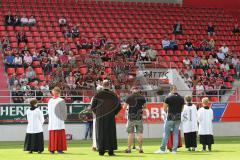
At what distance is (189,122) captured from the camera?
886 inches

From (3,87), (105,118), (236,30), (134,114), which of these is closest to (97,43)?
(3,87)

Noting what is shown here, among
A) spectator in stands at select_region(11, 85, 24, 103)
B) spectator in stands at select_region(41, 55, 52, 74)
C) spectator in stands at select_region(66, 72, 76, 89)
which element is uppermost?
spectator in stands at select_region(41, 55, 52, 74)

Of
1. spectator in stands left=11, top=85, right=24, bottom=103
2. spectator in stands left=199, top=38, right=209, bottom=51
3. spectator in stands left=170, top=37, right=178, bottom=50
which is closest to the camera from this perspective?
spectator in stands left=11, top=85, right=24, bottom=103

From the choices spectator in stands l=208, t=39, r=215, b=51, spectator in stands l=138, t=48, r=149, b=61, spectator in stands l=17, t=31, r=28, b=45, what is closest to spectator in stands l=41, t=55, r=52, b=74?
spectator in stands l=17, t=31, r=28, b=45

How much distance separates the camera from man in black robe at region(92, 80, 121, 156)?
63.5 feet

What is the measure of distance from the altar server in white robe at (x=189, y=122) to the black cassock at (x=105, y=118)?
3634 mm

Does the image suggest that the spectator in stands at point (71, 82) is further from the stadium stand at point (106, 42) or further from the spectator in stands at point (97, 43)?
the spectator in stands at point (97, 43)

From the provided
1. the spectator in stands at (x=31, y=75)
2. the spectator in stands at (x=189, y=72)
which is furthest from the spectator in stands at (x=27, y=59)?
the spectator in stands at (x=189, y=72)

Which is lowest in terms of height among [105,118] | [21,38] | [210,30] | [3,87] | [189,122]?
[189,122]

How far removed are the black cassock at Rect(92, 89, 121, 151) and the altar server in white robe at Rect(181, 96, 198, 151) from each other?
3.63 metres

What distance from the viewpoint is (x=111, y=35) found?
41.2 metres

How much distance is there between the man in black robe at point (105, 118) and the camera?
762 inches

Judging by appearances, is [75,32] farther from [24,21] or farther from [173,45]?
[173,45]

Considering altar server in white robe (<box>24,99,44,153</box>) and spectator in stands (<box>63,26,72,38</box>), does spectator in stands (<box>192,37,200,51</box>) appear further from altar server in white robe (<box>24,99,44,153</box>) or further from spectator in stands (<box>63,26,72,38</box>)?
altar server in white robe (<box>24,99,44,153</box>)
